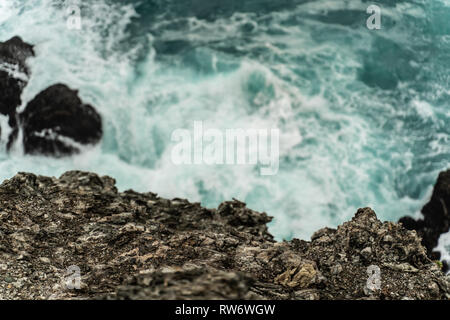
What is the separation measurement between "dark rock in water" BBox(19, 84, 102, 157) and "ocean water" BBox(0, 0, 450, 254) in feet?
1.91

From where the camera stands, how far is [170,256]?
1082 cm

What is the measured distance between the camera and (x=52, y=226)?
11852 millimetres

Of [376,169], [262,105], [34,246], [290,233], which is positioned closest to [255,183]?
[290,233]

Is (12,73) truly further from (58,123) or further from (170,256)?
(170,256)

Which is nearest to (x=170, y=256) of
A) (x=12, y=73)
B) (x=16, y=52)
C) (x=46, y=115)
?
(x=46, y=115)

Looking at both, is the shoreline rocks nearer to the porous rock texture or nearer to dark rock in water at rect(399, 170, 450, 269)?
the porous rock texture

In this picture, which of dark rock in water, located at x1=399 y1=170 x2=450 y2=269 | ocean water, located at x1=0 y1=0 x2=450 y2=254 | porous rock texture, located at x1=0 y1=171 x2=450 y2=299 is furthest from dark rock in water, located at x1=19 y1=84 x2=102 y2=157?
dark rock in water, located at x1=399 y1=170 x2=450 y2=269

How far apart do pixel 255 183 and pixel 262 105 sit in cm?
613

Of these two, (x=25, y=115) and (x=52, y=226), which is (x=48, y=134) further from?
(x=52, y=226)

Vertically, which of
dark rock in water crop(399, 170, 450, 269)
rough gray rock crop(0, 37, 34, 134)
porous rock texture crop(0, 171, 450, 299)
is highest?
rough gray rock crop(0, 37, 34, 134)

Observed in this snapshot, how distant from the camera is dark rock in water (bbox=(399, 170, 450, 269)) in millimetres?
19516

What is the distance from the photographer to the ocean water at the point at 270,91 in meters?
22.7

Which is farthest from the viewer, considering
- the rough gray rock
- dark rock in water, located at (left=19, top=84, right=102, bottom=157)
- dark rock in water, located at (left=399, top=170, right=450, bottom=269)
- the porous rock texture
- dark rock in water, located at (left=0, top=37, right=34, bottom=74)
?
dark rock in water, located at (left=0, top=37, right=34, bottom=74)

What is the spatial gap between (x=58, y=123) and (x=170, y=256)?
15731 mm
